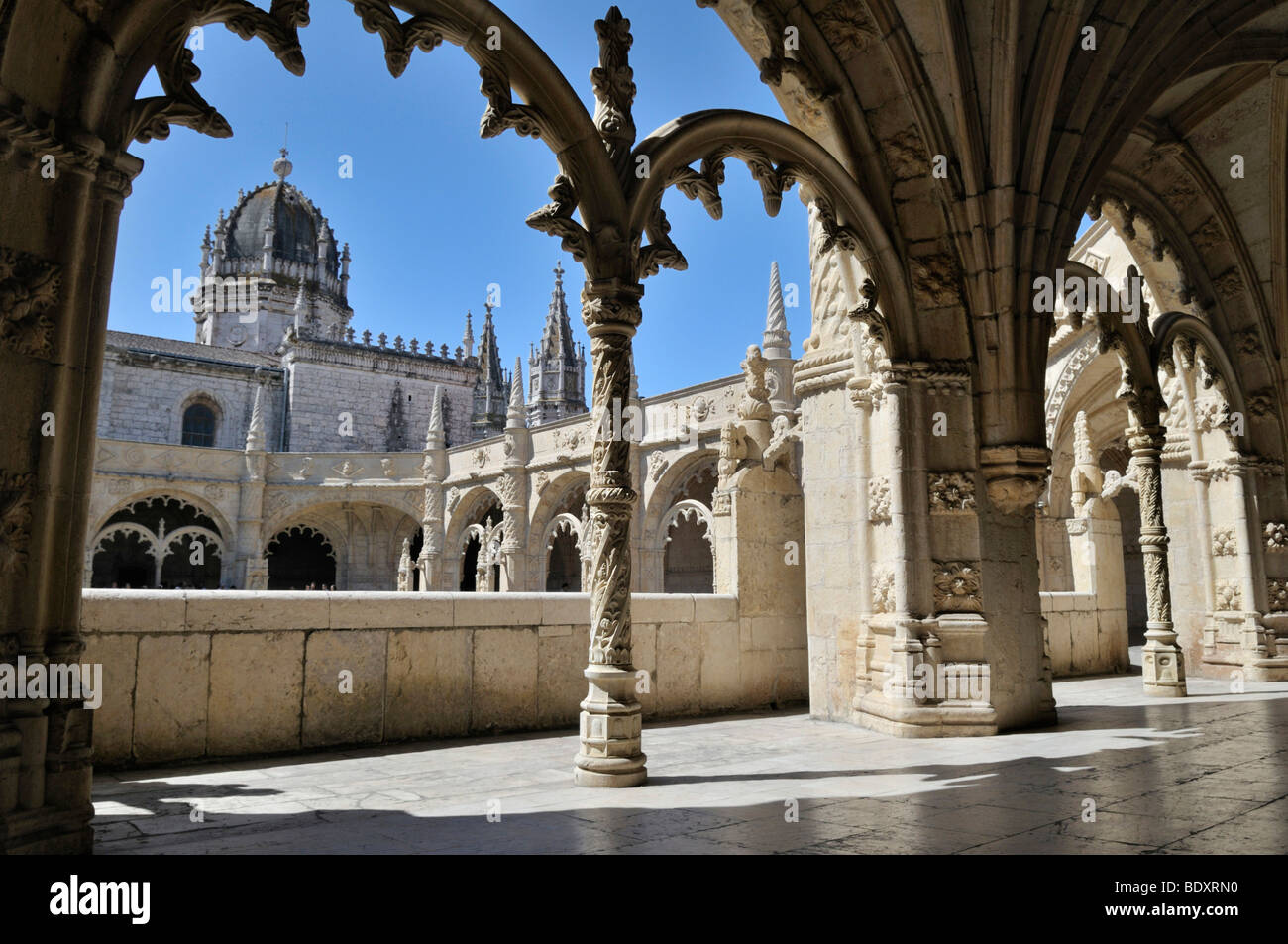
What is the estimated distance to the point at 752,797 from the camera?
12.3 ft

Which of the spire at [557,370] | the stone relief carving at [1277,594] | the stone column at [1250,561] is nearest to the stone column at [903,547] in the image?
the stone column at [1250,561]

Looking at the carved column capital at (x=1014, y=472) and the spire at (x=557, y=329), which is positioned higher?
the spire at (x=557, y=329)

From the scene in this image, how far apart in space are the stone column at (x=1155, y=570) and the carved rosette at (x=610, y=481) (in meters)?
5.61

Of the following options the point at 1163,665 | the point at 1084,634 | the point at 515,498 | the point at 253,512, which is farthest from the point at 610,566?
the point at 253,512

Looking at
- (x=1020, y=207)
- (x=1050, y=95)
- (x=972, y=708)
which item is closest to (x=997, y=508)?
(x=972, y=708)

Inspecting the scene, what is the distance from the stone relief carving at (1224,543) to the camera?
361 inches

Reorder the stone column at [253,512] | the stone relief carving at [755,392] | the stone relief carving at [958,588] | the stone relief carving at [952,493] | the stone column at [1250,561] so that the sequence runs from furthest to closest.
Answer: the stone column at [253,512] < the stone column at [1250,561] < the stone relief carving at [755,392] < the stone relief carving at [952,493] < the stone relief carving at [958,588]

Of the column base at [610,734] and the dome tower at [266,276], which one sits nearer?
the column base at [610,734]

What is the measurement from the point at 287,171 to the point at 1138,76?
43.9m

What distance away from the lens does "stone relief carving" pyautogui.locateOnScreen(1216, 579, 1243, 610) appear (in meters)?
9.11

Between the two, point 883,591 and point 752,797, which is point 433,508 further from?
point 752,797
